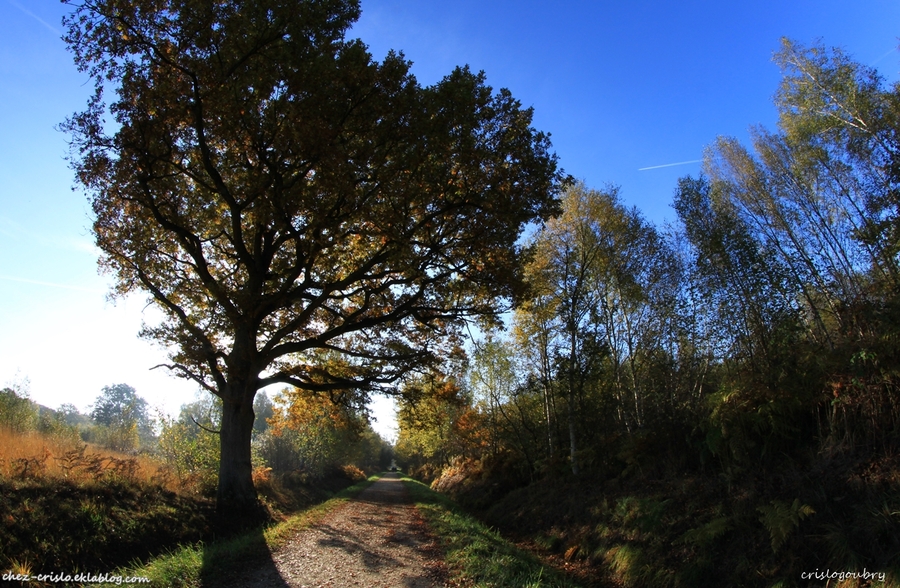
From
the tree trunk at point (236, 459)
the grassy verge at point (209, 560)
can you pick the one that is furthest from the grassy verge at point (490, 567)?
the tree trunk at point (236, 459)

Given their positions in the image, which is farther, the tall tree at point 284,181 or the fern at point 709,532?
the tall tree at point 284,181

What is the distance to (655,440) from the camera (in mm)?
11914

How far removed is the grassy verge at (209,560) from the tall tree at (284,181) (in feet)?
8.21

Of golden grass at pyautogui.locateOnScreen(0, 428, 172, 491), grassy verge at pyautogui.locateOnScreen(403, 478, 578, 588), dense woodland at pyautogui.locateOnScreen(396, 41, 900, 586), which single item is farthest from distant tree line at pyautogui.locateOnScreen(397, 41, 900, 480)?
golden grass at pyautogui.locateOnScreen(0, 428, 172, 491)

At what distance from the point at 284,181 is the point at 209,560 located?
314 inches

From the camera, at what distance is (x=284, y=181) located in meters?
10.2

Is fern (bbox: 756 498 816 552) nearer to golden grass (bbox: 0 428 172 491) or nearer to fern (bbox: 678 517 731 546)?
fern (bbox: 678 517 731 546)

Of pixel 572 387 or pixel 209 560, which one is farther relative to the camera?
pixel 572 387

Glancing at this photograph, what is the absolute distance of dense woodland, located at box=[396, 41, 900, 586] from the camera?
6.34m

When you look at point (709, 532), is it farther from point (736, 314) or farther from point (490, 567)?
point (736, 314)

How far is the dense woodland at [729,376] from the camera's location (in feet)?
20.8

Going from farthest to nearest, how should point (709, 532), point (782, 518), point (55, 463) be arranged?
point (55, 463)
point (709, 532)
point (782, 518)

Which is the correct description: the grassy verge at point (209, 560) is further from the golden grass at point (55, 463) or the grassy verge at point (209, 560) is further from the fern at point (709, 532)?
the fern at point (709, 532)

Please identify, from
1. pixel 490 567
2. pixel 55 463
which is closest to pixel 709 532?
pixel 490 567
